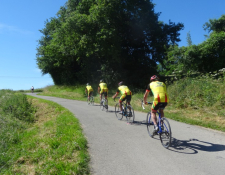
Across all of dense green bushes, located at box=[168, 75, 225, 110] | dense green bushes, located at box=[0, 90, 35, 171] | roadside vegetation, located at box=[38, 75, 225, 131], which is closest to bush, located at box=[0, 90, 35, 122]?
dense green bushes, located at box=[0, 90, 35, 171]

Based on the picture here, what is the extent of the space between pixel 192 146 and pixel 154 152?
47.9 inches

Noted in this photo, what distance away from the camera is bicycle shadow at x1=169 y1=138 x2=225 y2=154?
5.57 metres

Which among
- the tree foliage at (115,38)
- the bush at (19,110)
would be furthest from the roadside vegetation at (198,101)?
the tree foliage at (115,38)

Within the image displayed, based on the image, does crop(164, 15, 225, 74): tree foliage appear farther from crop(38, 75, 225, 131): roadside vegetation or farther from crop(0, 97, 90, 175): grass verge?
crop(0, 97, 90, 175): grass verge

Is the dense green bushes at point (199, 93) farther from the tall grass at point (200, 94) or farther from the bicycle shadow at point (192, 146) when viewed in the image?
the bicycle shadow at point (192, 146)

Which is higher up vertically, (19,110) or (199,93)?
(199,93)

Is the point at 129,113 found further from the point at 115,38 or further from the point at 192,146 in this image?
the point at 115,38

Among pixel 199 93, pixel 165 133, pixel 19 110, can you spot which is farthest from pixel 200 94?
pixel 19 110

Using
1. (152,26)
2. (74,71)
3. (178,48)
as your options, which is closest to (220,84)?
(178,48)

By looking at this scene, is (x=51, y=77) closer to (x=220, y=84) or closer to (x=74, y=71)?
(x=74, y=71)

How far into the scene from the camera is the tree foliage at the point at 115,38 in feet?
75.4

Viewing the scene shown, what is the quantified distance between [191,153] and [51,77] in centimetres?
4114

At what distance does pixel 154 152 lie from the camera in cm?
556

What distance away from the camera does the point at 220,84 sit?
41.6 feet
